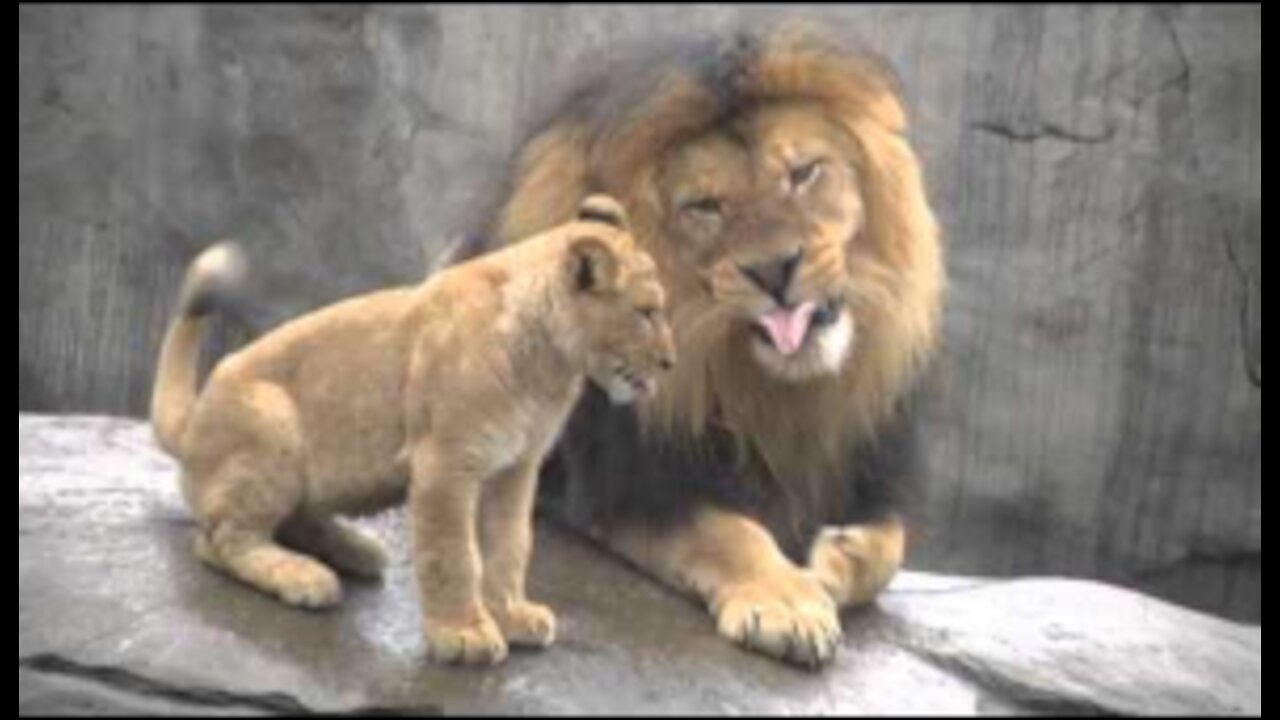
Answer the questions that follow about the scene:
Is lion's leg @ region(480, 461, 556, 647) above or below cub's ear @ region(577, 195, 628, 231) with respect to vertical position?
below

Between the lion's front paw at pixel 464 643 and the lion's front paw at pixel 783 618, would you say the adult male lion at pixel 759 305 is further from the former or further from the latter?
the lion's front paw at pixel 464 643

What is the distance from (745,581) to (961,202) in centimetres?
364

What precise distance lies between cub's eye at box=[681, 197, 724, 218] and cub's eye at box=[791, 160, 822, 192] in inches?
5.5

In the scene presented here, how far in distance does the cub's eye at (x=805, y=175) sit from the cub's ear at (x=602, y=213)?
0.54 metres

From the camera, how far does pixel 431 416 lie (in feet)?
10.3

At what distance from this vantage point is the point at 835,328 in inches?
142

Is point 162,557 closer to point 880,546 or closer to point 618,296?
point 618,296

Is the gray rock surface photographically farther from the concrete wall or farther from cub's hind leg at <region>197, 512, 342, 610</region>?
the concrete wall

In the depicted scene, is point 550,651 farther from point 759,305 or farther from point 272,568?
point 759,305

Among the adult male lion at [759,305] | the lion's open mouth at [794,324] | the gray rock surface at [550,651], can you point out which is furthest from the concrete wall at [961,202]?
the lion's open mouth at [794,324]

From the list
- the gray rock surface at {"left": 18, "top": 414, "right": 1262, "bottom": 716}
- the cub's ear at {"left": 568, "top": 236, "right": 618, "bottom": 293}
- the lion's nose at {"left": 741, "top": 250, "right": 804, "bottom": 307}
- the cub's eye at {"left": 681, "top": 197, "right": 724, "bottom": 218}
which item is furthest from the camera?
the cub's eye at {"left": 681, "top": 197, "right": 724, "bottom": 218}

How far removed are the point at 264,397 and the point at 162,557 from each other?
421mm

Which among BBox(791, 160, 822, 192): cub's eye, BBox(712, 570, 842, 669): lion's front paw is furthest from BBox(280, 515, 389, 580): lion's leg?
BBox(791, 160, 822, 192): cub's eye

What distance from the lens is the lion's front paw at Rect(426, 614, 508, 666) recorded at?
123 inches
